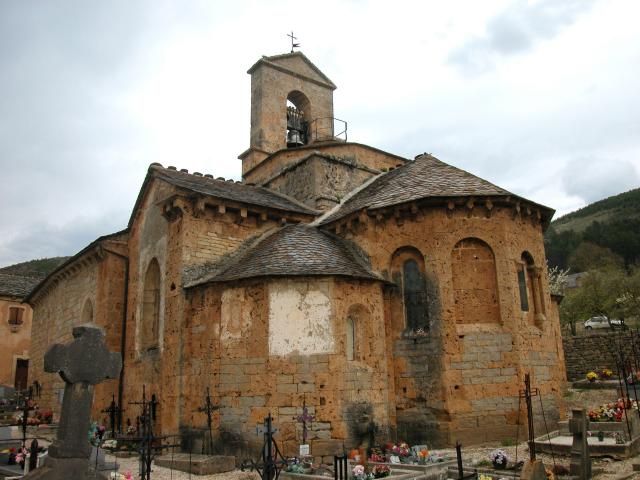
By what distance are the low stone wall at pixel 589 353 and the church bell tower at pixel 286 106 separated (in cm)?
1460

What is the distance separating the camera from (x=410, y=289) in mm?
12547

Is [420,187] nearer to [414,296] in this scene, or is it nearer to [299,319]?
[414,296]

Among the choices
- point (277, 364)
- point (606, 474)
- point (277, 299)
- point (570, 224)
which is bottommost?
point (606, 474)

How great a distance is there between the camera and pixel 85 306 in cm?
1800

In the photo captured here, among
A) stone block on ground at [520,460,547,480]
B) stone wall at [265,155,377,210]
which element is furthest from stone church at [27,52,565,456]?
stone block on ground at [520,460,547,480]

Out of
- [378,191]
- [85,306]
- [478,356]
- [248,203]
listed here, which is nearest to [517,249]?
[478,356]

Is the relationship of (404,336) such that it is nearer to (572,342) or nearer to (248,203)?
(248,203)

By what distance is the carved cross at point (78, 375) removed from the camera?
593cm

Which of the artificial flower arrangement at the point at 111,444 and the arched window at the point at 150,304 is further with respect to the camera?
the arched window at the point at 150,304

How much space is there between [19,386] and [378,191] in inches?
984

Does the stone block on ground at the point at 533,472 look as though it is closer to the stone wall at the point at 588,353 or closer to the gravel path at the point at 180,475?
the gravel path at the point at 180,475

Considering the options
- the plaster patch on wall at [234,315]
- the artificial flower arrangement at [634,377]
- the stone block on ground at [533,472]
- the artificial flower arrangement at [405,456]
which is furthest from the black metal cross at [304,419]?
the artificial flower arrangement at [634,377]

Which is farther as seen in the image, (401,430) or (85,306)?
(85,306)

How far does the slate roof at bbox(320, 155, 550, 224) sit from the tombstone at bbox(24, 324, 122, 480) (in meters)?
7.74
